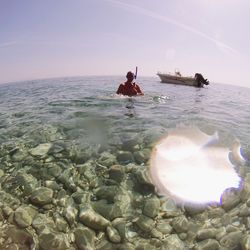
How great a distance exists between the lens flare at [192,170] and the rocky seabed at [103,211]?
0.78 feet

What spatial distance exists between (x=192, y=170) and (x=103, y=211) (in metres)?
2.69

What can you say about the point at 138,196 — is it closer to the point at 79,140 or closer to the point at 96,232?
the point at 96,232

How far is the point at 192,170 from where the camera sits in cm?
688

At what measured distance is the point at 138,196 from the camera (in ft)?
19.0

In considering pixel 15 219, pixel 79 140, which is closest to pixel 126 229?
pixel 15 219

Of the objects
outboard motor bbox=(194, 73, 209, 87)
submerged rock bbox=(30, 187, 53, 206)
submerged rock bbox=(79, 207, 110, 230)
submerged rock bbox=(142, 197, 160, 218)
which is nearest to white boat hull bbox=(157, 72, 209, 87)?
outboard motor bbox=(194, 73, 209, 87)

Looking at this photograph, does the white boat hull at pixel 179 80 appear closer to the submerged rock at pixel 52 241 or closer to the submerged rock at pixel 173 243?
the submerged rock at pixel 173 243

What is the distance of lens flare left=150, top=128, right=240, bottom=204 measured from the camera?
5.97 metres

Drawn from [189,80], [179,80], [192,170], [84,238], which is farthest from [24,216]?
[179,80]

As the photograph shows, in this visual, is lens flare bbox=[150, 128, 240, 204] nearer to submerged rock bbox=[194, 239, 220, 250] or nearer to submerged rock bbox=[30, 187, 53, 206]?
submerged rock bbox=[194, 239, 220, 250]

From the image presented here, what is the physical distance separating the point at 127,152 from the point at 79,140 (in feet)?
5.85

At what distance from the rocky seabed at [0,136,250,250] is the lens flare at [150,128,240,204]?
24 centimetres

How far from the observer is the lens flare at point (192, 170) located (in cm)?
597

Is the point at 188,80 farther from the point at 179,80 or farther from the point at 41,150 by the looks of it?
the point at 41,150
